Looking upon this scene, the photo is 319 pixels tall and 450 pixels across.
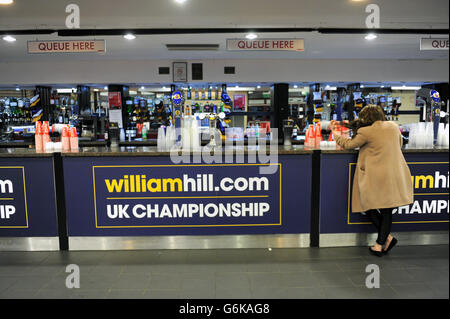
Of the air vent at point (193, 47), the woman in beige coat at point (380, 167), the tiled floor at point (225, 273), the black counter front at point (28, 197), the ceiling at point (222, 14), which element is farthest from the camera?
the air vent at point (193, 47)

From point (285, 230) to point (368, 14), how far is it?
11.1ft

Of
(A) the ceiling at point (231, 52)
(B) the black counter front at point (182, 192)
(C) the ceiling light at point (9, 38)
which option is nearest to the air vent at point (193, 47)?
(A) the ceiling at point (231, 52)

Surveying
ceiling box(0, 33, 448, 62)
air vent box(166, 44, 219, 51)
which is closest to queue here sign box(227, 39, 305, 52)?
ceiling box(0, 33, 448, 62)

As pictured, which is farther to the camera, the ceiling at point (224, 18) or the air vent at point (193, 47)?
the air vent at point (193, 47)

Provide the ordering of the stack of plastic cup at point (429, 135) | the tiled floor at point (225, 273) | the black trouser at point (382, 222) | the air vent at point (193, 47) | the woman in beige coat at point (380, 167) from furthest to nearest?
1. the air vent at point (193, 47)
2. the stack of plastic cup at point (429, 135)
3. the black trouser at point (382, 222)
4. the woman in beige coat at point (380, 167)
5. the tiled floor at point (225, 273)

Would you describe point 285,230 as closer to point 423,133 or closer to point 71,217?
point 423,133

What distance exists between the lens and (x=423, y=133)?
402 cm

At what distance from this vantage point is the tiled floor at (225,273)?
2.82 meters

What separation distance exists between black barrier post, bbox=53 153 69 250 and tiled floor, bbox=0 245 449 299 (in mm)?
150

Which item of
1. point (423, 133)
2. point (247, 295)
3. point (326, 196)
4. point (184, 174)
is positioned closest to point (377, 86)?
point (423, 133)

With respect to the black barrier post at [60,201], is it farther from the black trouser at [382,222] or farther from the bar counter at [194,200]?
the black trouser at [382,222]

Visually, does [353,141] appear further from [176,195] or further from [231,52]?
[231,52]

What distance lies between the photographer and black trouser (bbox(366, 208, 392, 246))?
3.43m

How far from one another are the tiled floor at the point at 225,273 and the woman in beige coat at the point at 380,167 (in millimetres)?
466
